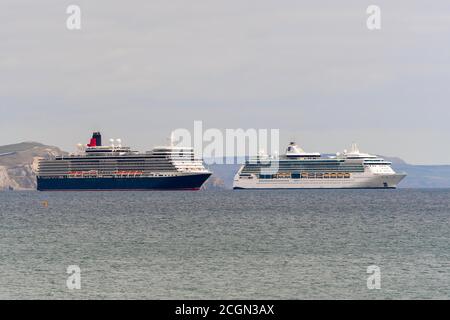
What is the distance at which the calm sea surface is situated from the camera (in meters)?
37.6

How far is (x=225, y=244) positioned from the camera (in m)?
58.0

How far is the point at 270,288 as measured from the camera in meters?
38.0

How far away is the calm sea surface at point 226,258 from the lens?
3756 centimetres

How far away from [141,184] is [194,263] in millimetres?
153520

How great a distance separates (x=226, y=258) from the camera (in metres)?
49.3

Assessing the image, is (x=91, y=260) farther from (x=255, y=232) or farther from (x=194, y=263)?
(x=255, y=232)

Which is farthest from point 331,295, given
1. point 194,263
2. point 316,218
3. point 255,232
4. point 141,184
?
point 141,184

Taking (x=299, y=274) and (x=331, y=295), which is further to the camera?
(x=299, y=274)
